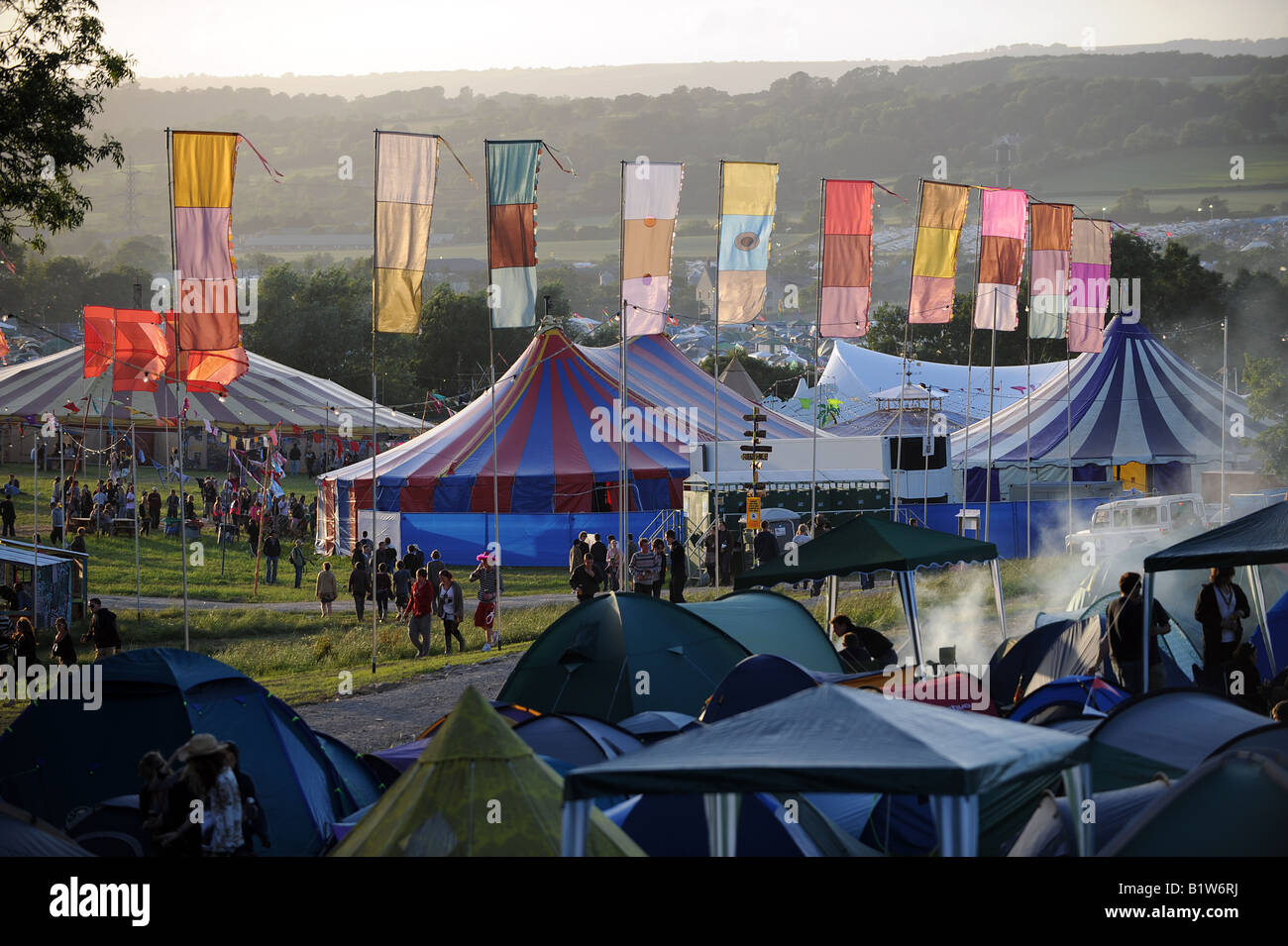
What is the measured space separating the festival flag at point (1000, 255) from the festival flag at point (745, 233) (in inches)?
134

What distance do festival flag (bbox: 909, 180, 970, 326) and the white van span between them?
17.1ft

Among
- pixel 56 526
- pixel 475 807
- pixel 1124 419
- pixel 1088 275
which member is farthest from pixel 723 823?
pixel 1124 419

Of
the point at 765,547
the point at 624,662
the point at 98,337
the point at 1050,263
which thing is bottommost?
the point at 624,662

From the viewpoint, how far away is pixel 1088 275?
20.6 m

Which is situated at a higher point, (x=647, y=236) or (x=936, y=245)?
(x=936, y=245)

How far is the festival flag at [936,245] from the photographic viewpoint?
17.8 metres

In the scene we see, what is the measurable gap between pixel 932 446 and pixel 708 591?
27.3 feet

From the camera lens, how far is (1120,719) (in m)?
6.44

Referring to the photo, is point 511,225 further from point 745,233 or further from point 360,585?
point 360,585

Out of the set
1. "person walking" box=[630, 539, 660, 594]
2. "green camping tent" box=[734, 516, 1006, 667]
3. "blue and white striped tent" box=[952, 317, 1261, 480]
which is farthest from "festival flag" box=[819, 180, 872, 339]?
"blue and white striped tent" box=[952, 317, 1261, 480]

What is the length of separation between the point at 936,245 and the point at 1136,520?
21.5 feet
